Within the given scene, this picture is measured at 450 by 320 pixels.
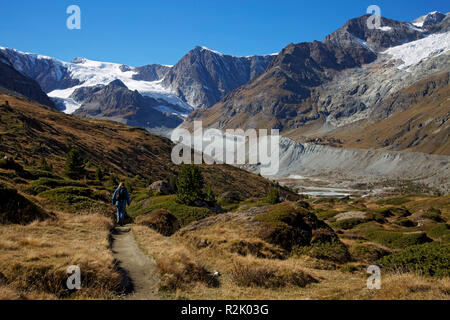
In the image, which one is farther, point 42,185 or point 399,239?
point 399,239

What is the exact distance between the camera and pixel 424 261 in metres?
11.8

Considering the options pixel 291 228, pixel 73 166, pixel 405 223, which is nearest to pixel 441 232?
pixel 405 223

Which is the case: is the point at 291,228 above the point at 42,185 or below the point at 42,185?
below

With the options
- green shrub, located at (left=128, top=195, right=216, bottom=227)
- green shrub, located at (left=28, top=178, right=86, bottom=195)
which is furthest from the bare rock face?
green shrub, located at (left=28, top=178, right=86, bottom=195)

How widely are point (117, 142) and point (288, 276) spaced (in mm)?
140790

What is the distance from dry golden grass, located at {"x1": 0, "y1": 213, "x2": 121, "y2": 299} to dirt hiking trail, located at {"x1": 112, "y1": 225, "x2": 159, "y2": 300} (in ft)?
1.91

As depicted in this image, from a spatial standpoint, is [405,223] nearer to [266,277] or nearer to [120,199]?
[120,199]

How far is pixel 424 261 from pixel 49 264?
43.1 ft

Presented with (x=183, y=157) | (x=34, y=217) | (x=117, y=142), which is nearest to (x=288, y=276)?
(x=34, y=217)

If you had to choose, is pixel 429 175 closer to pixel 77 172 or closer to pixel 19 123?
pixel 77 172

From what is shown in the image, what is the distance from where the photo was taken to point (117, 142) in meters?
141

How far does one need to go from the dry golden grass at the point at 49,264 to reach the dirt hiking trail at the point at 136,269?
1.91ft

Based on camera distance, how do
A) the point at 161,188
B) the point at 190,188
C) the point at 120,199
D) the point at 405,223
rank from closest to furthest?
the point at 120,199, the point at 190,188, the point at 405,223, the point at 161,188
